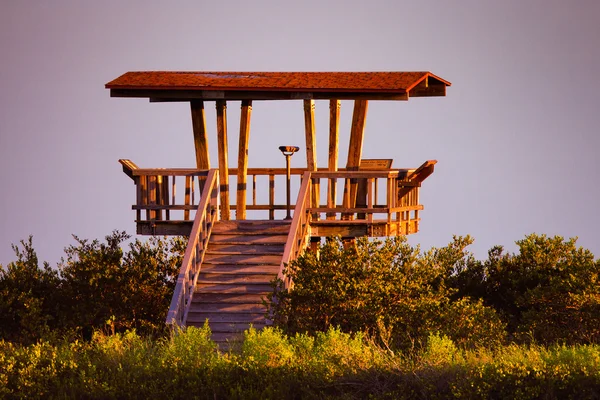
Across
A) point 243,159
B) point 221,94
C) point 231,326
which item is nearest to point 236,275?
point 231,326

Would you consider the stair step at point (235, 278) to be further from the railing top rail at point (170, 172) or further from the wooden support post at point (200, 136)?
the wooden support post at point (200, 136)

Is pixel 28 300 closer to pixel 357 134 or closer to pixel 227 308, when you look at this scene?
pixel 227 308

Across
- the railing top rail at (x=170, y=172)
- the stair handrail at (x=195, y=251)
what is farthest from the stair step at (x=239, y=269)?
the railing top rail at (x=170, y=172)

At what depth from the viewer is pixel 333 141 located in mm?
25031

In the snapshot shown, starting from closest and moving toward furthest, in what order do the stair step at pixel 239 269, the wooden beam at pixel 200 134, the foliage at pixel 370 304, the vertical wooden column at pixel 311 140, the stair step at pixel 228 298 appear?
the foliage at pixel 370 304 → the stair step at pixel 228 298 → the stair step at pixel 239 269 → the vertical wooden column at pixel 311 140 → the wooden beam at pixel 200 134

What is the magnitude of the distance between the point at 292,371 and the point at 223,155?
9.19m

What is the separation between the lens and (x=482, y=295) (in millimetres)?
25375

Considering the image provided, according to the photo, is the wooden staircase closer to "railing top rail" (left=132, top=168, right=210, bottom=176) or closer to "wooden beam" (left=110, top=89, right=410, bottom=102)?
"railing top rail" (left=132, top=168, right=210, bottom=176)

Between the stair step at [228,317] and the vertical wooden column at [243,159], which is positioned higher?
the vertical wooden column at [243,159]

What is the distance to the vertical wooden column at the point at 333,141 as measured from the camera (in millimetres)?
24984

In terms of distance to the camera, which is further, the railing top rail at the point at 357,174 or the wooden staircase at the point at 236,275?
the railing top rail at the point at 357,174

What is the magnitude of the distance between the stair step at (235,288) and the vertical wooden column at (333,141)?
3988 millimetres

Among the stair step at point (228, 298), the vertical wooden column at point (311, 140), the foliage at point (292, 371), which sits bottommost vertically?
the foliage at point (292, 371)

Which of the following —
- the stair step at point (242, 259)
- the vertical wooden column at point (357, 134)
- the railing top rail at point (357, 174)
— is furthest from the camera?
the vertical wooden column at point (357, 134)
